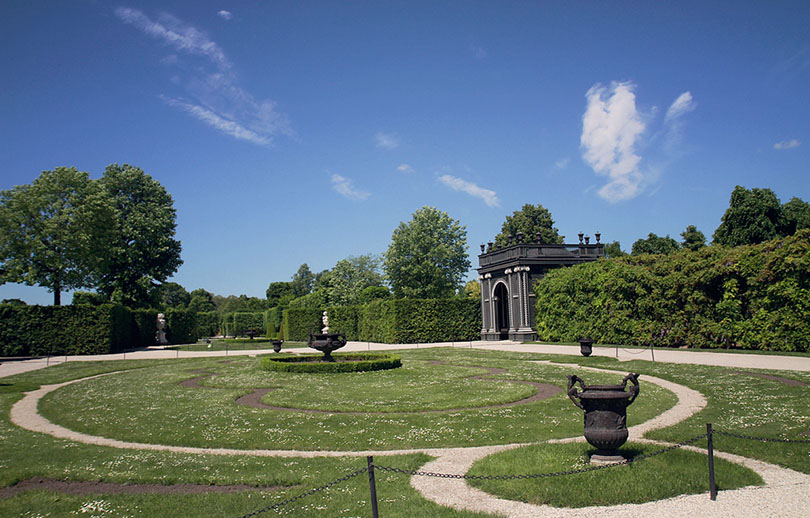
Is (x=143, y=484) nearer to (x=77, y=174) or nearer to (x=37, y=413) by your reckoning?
(x=37, y=413)

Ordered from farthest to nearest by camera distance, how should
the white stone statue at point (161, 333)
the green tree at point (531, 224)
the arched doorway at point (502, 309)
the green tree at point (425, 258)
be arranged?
the green tree at point (531, 224)
the green tree at point (425, 258)
the white stone statue at point (161, 333)
the arched doorway at point (502, 309)

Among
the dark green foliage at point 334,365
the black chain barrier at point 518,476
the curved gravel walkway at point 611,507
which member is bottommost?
the dark green foliage at point 334,365

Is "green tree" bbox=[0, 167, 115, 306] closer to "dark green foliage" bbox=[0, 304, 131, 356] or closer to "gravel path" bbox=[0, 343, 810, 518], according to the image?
"dark green foliage" bbox=[0, 304, 131, 356]

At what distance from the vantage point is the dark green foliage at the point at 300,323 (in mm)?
61188

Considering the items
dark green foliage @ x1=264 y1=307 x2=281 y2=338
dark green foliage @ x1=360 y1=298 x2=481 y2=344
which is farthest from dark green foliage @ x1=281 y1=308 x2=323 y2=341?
dark green foliage @ x1=360 y1=298 x2=481 y2=344

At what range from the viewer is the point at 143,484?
7977 mm

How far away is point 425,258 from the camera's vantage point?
6731 cm

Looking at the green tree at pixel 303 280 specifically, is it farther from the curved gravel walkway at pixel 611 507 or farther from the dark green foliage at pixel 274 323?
the curved gravel walkway at pixel 611 507

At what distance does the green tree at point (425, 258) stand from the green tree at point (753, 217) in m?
30.1

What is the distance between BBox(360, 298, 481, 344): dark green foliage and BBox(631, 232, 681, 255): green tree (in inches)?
1186

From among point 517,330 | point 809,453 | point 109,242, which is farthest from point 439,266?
point 809,453

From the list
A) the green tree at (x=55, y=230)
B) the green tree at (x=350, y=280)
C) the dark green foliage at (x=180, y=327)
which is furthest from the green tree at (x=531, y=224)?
the green tree at (x=55, y=230)

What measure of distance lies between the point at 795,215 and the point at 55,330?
6848 cm

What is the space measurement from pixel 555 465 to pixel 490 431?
279cm
